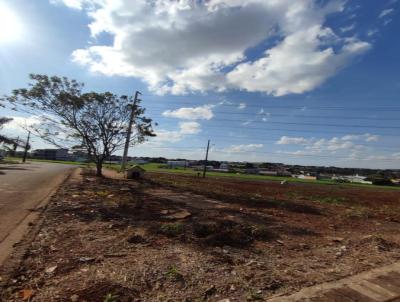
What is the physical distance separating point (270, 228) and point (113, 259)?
4.38 metres

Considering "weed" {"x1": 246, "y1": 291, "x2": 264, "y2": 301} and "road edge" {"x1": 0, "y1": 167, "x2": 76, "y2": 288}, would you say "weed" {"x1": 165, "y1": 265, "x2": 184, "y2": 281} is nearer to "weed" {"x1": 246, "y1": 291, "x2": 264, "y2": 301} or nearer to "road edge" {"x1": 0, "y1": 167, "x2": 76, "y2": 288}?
"weed" {"x1": 246, "y1": 291, "x2": 264, "y2": 301}

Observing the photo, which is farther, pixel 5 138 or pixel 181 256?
pixel 5 138

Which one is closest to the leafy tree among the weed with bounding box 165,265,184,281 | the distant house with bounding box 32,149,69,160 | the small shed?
the small shed

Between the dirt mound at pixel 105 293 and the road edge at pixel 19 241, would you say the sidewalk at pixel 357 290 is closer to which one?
the dirt mound at pixel 105 293

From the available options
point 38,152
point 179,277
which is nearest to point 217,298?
point 179,277

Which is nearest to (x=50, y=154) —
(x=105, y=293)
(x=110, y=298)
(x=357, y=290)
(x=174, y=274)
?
(x=174, y=274)

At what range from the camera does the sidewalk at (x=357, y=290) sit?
4.13 m

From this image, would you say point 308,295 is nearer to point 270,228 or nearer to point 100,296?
point 100,296

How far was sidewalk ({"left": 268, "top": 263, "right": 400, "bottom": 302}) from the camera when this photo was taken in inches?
162

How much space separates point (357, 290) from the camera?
4.45 m

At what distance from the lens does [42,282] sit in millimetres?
4254

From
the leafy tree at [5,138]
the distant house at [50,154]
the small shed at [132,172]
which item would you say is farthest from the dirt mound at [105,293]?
the distant house at [50,154]

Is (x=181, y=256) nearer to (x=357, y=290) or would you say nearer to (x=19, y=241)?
(x=357, y=290)

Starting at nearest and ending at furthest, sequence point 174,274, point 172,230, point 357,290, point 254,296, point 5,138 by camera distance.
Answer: point 254,296 < point 357,290 < point 174,274 < point 172,230 < point 5,138
